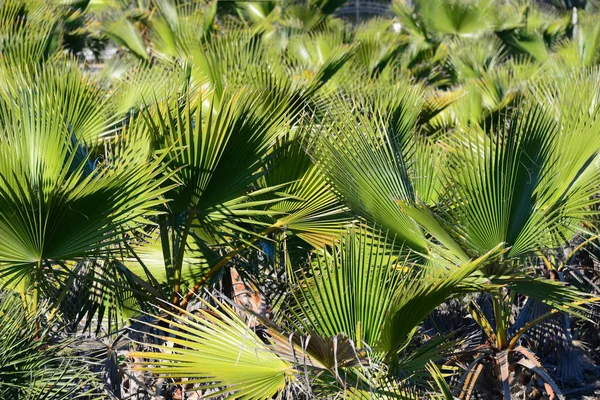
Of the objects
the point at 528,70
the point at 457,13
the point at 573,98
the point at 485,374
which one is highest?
the point at 457,13

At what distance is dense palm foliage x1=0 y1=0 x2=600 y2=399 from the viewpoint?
9.83 ft

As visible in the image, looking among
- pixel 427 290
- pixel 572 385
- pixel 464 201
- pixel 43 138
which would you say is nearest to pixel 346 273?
pixel 427 290

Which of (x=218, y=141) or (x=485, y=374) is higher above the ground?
(x=218, y=141)

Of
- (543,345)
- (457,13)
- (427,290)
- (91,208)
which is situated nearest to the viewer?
(427,290)

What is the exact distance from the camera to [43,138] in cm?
334

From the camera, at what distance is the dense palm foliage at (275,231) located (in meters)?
3.00

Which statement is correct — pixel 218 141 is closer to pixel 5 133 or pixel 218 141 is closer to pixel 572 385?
pixel 5 133

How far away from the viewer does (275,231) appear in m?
4.28

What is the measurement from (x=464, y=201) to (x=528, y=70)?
18.0ft

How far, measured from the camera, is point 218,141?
145 inches

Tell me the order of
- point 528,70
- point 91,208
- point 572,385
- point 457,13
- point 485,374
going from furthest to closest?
point 457,13 → point 528,70 → point 572,385 → point 485,374 → point 91,208

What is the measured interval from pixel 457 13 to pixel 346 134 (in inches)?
343

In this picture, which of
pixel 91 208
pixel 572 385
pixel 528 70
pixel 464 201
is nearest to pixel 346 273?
pixel 464 201

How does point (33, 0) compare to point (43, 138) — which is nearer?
point (43, 138)
